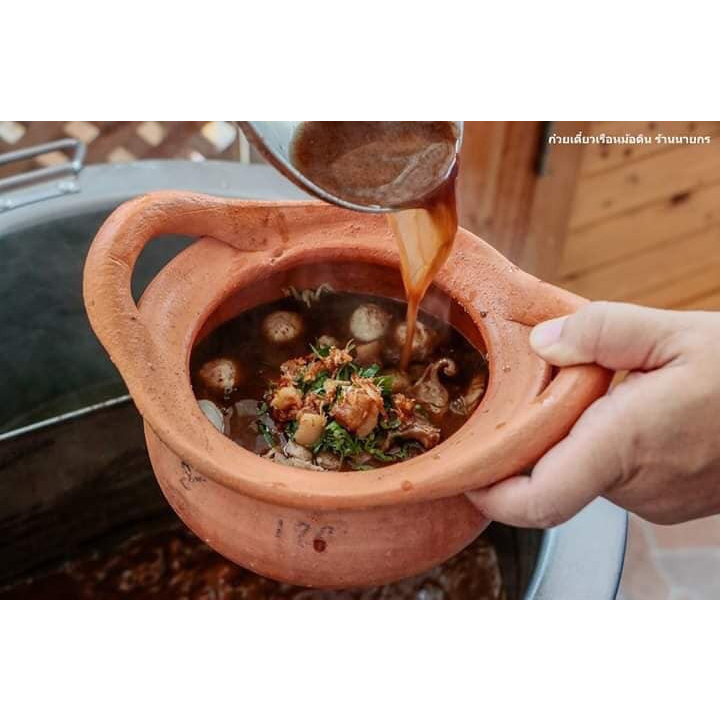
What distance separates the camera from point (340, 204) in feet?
3.19

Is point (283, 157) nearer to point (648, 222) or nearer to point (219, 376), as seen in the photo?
point (219, 376)

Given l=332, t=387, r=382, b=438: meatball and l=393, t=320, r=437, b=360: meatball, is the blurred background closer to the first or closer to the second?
l=393, t=320, r=437, b=360: meatball

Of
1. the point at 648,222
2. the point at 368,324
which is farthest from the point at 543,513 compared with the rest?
the point at 648,222

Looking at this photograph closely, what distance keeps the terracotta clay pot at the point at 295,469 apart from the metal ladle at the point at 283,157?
0.14 m

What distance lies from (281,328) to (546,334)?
1.16ft

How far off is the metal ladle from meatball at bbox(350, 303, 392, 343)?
0.21 m

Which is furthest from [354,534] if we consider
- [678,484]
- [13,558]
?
[13,558]

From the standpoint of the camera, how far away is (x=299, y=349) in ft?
3.85

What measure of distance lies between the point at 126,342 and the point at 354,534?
33 centimetres

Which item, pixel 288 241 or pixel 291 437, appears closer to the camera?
pixel 291 437

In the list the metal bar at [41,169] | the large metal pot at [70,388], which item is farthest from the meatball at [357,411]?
the metal bar at [41,169]

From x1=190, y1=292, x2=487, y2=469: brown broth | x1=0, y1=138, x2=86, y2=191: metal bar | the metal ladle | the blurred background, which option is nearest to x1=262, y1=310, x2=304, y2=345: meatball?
x1=190, y1=292, x2=487, y2=469: brown broth

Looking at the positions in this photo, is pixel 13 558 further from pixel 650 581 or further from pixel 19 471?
pixel 650 581

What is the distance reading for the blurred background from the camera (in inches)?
87.2
